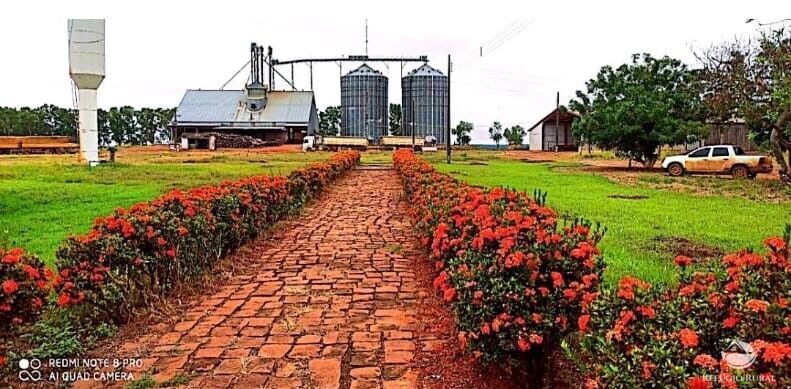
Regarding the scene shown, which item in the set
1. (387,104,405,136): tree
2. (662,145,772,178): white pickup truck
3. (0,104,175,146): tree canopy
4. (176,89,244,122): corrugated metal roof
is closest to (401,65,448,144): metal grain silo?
(387,104,405,136): tree

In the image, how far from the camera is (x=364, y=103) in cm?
5462

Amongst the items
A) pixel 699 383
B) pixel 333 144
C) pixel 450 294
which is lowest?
pixel 450 294

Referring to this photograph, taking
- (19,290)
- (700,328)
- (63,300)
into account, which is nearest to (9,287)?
(19,290)

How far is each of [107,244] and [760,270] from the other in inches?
140

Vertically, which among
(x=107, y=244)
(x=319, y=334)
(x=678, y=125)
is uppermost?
(x=678, y=125)

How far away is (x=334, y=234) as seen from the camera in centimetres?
816

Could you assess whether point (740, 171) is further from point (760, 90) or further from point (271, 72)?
point (271, 72)

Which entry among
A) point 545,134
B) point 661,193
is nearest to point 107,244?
point 661,193

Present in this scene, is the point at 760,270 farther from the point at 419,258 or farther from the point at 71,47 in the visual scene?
the point at 71,47

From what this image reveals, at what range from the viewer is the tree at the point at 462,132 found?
6712 centimetres

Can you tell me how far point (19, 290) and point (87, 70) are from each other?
72.7 feet

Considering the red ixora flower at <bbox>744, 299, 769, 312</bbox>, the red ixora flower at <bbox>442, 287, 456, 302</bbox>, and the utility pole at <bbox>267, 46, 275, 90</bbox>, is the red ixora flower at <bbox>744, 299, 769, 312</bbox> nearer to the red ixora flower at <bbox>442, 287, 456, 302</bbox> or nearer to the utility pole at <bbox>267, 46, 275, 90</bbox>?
the red ixora flower at <bbox>442, 287, 456, 302</bbox>

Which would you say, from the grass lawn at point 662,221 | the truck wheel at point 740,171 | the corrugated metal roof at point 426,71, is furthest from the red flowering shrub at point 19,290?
the corrugated metal roof at point 426,71

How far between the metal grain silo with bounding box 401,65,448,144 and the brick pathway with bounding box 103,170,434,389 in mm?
46963
